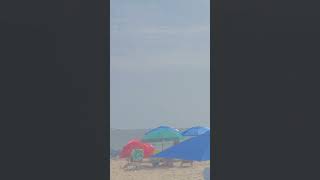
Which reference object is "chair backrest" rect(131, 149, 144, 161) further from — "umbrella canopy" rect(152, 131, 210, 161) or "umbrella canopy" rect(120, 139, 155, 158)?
"umbrella canopy" rect(152, 131, 210, 161)

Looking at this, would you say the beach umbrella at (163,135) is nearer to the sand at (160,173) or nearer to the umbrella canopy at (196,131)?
the umbrella canopy at (196,131)

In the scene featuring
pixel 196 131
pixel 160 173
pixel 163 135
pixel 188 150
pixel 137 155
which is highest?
pixel 196 131

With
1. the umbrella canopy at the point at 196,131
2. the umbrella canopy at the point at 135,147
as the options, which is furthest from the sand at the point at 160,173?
the umbrella canopy at the point at 196,131

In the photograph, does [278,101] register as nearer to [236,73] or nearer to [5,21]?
[236,73]

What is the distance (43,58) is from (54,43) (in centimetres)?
13

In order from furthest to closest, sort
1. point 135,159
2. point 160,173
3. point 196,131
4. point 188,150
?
point 196,131, point 135,159, point 160,173, point 188,150

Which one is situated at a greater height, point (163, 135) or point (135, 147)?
point (163, 135)

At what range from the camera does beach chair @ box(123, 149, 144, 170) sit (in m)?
13.2

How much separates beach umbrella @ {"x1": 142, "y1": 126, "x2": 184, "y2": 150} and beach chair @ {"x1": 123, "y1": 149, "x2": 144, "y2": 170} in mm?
1773

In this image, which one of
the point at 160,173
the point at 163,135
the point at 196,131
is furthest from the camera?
the point at 163,135

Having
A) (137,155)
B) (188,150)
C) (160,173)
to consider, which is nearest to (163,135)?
(137,155)

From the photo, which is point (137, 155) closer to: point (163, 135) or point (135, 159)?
point (135, 159)

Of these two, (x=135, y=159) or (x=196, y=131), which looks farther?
(x=196, y=131)

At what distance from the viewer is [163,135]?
49.9ft
